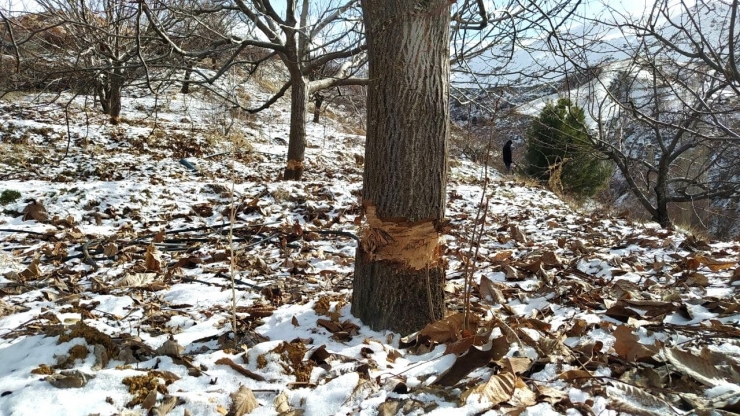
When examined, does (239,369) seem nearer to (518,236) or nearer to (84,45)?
(518,236)

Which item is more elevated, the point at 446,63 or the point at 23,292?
the point at 446,63

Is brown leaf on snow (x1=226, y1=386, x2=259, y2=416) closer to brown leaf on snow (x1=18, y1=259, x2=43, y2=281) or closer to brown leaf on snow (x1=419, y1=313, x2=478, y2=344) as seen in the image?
brown leaf on snow (x1=419, y1=313, x2=478, y2=344)

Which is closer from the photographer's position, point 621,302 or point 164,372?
point 164,372

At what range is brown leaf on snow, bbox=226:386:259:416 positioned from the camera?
1.41 m

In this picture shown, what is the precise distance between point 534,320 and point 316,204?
3754mm

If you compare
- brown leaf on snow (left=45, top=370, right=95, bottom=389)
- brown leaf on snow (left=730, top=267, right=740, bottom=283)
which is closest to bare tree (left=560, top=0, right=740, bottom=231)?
brown leaf on snow (left=730, top=267, right=740, bottom=283)

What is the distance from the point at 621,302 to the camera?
2.01 metres

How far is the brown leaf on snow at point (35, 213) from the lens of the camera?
4.36m

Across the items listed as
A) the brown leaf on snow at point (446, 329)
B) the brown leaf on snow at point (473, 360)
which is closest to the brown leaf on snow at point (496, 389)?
the brown leaf on snow at point (473, 360)

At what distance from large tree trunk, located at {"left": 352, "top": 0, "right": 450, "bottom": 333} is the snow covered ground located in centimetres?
19

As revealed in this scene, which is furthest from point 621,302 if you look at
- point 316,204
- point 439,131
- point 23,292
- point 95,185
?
point 95,185

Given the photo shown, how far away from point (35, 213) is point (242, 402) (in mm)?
4287

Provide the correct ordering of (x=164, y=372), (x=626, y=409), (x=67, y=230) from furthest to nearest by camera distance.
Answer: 1. (x=67, y=230)
2. (x=164, y=372)
3. (x=626, y=409)

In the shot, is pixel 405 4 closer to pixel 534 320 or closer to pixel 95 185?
pixel 534 320
